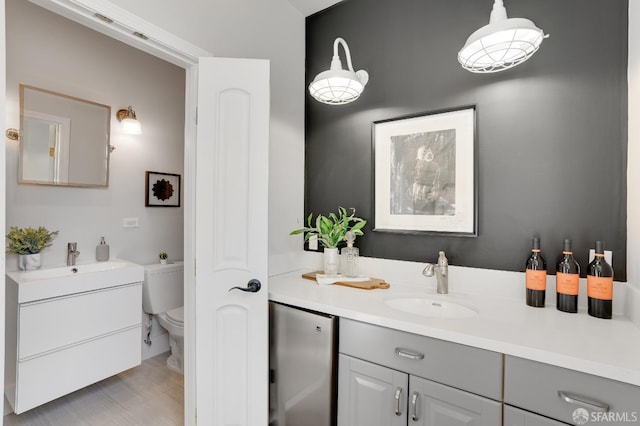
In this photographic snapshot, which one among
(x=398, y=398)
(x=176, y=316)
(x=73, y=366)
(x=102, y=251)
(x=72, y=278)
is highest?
(x=102, y=251)

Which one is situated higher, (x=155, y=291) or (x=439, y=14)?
(x=439, y=14)

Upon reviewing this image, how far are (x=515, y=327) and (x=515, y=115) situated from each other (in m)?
1.03

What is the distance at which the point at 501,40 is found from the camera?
112 centimetres

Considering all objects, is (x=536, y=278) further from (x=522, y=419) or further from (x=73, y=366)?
(x=73, y=366)

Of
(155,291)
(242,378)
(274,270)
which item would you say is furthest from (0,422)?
(155,291)

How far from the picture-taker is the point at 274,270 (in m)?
1.99

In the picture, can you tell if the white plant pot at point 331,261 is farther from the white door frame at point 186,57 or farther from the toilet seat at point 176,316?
the toilet seat at point 176,316

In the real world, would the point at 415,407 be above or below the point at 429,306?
below

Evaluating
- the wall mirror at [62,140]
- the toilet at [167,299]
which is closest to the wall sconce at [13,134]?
the wall mirror at [62,140]

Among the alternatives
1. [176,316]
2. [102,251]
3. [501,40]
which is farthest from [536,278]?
[102,251]

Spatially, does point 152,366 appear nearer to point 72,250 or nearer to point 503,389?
point 72,250

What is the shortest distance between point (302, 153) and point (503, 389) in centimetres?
179

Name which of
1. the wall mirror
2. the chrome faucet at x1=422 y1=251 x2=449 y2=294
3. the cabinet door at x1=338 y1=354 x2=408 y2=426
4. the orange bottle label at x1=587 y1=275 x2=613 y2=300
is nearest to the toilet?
the wall mirror

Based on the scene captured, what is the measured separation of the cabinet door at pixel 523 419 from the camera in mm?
930
